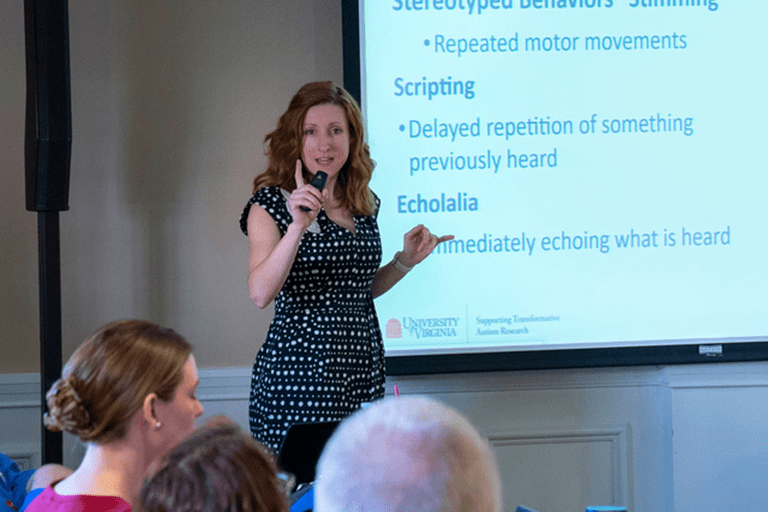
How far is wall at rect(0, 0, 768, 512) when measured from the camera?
10.2 feet

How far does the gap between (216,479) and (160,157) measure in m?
2.47

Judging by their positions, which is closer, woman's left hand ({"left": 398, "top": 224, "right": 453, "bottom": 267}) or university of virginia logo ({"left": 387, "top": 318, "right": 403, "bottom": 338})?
woman's left hand ({"left": 398, "top": 224, "right": 453, "bottom": 267})

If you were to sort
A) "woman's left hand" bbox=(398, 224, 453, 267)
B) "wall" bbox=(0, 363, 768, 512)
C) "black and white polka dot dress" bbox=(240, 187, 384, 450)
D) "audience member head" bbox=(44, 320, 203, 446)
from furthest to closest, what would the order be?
"wall" bbox=(0, 363, 768, 512)
"woman's left hand" bbox=(398, 224, 453, 267)
"black and white polka dot dress" bbox=(240, 187, 384, 450)
"audience member head" bbox=(44, 320, 203, 446)

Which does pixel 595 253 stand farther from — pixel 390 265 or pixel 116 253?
pixel 116 253

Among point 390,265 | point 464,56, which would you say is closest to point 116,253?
point 390,265

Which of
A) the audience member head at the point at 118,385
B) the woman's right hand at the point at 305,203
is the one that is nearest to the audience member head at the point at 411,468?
the audience member head at the point at 118,385

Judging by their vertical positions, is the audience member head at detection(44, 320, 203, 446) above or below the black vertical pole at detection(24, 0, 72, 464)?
below

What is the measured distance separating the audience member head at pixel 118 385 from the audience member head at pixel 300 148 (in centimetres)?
115

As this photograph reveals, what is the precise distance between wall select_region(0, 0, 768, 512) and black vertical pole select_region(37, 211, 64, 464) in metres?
0.58

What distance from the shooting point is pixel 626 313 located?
10.5 feet

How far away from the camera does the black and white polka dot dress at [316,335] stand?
2.40 metres

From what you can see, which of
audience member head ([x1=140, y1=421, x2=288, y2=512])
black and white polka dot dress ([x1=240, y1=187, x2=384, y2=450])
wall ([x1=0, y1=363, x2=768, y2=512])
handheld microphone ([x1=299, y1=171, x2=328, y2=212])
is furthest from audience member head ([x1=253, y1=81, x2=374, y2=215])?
audience member head ([x1=140, y1=421, x2=288, y2=512])

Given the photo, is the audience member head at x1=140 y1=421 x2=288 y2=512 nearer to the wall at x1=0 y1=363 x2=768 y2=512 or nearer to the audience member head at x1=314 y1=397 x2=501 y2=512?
the audience member head at x1=314 y1=397 x2=501 y2=512

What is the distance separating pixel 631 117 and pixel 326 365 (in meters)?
1.55
